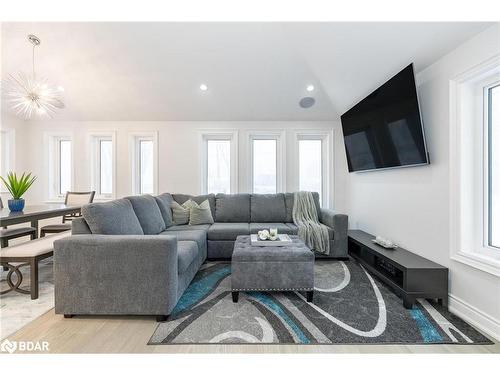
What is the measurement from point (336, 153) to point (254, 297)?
10.7ft

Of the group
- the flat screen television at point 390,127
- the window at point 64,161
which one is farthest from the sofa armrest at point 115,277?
the window at point 64,161

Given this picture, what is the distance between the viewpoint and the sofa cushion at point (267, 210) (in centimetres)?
402

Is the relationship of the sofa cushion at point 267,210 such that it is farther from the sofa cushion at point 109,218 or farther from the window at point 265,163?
the sofa cushion at point 109,218

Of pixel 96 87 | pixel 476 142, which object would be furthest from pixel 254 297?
pixel 96 87

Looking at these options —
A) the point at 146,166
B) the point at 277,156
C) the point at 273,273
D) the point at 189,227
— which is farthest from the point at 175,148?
the point at 273,273

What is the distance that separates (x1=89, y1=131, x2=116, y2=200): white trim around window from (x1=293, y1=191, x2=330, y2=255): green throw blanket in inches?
136

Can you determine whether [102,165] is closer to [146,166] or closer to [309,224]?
[146,166]

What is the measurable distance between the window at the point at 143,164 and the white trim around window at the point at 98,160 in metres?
0.36

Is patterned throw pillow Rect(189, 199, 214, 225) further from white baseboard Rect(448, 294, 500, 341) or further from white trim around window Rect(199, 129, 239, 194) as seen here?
white baseboard Rect(448, 294, 500, 341)

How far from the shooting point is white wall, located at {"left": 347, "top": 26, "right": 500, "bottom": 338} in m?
1.81

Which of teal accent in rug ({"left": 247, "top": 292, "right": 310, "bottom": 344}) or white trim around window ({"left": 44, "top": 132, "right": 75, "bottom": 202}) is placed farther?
white trim around window ({"left": 44, "top": 132, "right": 75, "bottom": 202})

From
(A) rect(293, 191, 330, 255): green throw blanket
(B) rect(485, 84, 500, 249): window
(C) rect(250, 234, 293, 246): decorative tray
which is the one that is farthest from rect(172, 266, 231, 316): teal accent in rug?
(B) rect(485, 84, 500, 249): window

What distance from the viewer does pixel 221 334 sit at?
68.8 inches

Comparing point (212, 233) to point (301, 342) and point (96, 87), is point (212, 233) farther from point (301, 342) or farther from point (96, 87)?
point (96, 87)
